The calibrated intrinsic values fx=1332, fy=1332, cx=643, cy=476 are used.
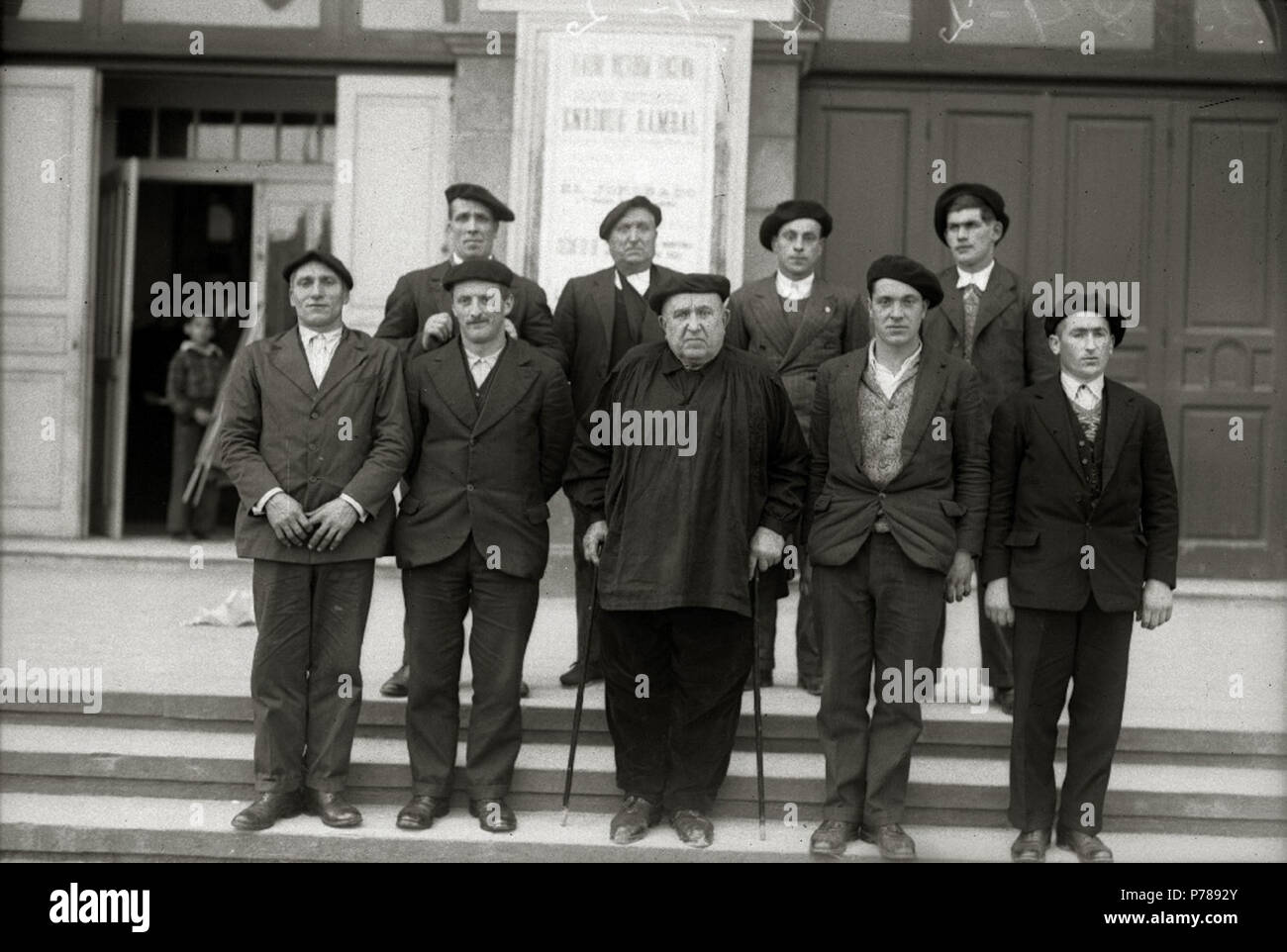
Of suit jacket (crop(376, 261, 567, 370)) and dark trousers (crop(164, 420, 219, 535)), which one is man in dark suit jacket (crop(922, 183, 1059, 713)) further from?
dark trousers (crop(164, 420, 219, 535))

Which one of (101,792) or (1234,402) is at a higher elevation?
(1234,402)

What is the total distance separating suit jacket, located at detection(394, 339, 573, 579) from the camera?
4.51 metres

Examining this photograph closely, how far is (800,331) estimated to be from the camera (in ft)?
16.6

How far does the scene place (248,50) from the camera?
8.32 metres

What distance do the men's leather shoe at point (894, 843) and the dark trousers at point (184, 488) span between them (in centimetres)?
602

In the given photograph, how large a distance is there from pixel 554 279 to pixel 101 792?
3.87m

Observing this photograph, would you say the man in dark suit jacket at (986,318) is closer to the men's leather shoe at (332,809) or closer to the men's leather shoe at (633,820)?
the men's leather shoe at (633,820)

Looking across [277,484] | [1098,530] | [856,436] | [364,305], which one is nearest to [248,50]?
[364,305]

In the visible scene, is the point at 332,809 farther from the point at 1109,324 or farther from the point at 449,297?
the point at 1109,324

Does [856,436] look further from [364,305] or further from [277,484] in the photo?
[364,305]

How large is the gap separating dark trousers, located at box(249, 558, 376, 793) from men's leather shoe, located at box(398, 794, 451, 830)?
10.1 inches

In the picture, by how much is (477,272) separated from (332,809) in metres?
1.87

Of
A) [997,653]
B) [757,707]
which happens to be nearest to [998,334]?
[997,653]

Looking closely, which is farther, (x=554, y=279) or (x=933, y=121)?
(x=933, y=121)
